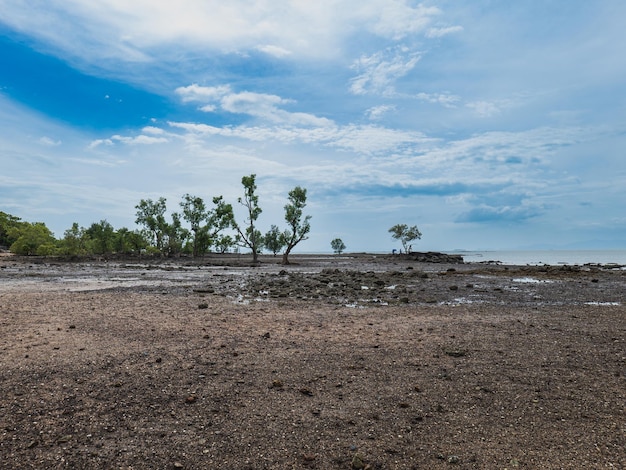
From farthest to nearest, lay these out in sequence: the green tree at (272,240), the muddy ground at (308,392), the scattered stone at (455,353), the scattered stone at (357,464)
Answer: the green tree at (272,240)
the scattered stone at (455,353)
the muddy ground at (308,392)
the scattered stone at (357,464)

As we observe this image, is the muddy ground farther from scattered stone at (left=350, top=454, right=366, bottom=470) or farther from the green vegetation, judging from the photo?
the green vegetation

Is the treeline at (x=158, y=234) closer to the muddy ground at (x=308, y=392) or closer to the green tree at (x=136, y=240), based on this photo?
the green tree at (x=136, y=240)

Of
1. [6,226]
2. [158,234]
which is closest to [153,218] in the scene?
[158,234]

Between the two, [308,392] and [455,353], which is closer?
[308,392]

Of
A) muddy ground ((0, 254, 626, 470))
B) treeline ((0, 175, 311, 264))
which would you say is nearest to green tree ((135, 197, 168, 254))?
treeline ((0, 175, 311, 264))

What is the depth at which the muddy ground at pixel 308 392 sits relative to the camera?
178 inches

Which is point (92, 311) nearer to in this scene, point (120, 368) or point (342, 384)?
point (120, 368)

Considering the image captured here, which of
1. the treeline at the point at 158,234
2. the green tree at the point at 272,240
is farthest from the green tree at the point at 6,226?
the green tree at the point at 272,240

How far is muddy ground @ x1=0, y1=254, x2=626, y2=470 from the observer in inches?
178

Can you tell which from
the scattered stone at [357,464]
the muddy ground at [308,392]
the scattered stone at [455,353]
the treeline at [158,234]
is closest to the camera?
the scattered stone at [357,464]

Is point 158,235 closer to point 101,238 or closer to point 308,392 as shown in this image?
point 101,238

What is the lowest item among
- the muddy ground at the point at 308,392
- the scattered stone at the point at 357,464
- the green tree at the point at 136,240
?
the scattered stone at the point at 357,464

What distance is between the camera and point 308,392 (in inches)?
242

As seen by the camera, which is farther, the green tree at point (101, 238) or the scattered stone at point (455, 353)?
the green tree at point (101, 238)
